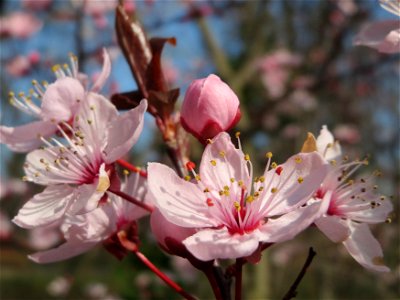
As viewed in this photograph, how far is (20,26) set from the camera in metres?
3.63

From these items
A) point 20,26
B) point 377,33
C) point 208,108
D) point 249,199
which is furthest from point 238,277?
point 20,26

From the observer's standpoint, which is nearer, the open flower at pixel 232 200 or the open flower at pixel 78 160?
the open flower at pixel 232 200

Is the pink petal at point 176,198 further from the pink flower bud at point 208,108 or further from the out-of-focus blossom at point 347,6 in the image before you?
the out-of-focus blossom at point 347,6

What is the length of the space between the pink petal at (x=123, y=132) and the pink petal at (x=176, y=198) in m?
0.06

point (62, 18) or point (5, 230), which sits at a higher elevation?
point (62, 18)

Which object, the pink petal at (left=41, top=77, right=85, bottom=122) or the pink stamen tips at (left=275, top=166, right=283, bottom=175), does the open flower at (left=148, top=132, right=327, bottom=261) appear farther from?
the pink petal at (left=41, top=77, right=85, bottom=122)

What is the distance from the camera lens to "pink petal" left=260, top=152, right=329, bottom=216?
0.64m

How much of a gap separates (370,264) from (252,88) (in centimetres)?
330

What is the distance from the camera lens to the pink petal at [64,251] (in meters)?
0.74

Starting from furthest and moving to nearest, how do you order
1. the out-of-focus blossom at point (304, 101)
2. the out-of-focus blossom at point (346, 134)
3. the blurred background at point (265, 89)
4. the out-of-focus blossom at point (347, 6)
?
the out-of-focus blossom at point (346, 134)
the out-of-focus blossom at point (304, 101)
the out-of-focus blossom at point (347, 6)
the blurred background at point (265, 89)

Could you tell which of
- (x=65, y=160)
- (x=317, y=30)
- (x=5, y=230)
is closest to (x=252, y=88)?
(x=317, y=30)

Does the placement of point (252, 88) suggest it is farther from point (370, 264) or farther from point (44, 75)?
point (370, 264)

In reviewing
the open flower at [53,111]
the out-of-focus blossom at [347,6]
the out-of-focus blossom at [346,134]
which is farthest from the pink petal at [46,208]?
the out-of-focus blossom at [346,134]

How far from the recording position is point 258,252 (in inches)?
24.6
